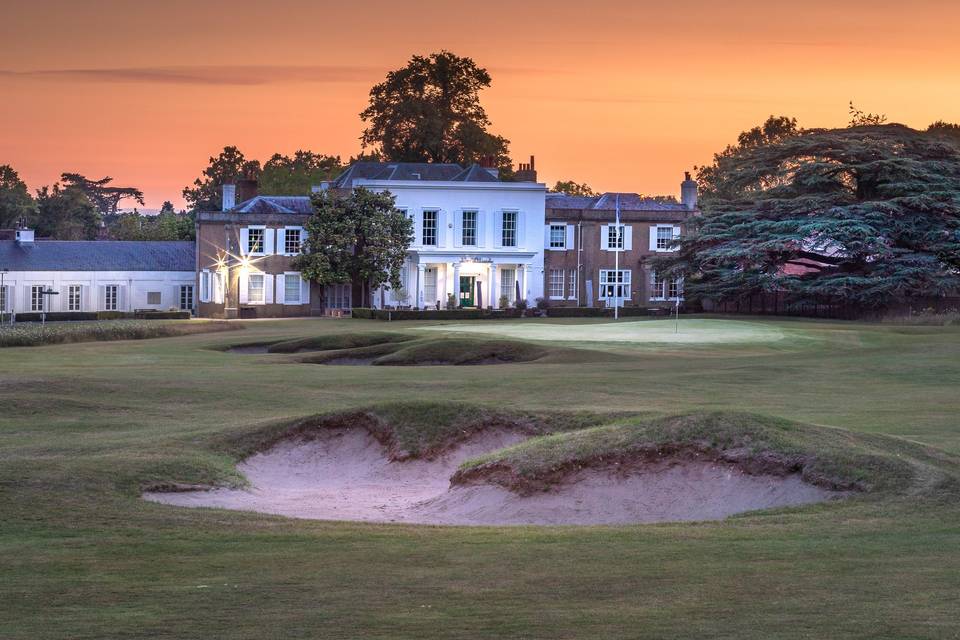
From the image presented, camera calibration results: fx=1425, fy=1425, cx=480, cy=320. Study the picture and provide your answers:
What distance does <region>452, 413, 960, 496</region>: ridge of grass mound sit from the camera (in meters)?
16.3

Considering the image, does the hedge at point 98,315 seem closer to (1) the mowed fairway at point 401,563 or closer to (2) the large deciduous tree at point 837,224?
(2) the large deciduous tree at point 837,224

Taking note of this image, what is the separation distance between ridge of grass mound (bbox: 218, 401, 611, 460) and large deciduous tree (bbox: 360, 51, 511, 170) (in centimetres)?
8416

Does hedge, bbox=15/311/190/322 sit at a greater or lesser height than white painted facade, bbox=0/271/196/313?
lesser

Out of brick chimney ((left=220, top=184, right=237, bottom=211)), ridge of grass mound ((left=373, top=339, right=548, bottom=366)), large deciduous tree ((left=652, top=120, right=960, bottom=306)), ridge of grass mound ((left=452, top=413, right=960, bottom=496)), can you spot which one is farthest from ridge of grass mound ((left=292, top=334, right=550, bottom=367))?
brick chimney ((left=220, top=184, right=237, bottom=211))

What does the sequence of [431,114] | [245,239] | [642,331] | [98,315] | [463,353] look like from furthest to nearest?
1. [431,114]
2. [245,239]
3. [98,315]
4. [642,331]
5. [463,353]

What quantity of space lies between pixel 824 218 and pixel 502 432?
56321 mm

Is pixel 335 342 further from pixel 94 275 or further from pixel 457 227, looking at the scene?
pixel 94 275

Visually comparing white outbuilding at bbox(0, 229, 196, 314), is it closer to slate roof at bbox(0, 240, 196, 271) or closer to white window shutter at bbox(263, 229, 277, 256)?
slate roof at bbox(0, 240, 196, 271)

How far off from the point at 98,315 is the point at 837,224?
130 ft

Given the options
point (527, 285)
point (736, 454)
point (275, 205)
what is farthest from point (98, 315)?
point (736, 454)

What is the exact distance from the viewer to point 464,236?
8544 cm

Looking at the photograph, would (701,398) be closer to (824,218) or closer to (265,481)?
(265,481)

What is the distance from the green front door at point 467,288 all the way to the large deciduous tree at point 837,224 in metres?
11.1

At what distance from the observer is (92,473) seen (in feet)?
54.3
